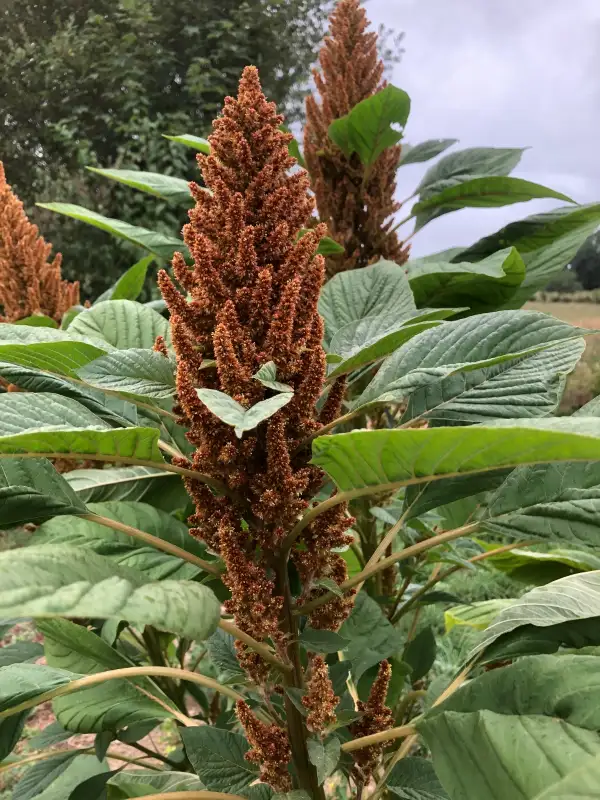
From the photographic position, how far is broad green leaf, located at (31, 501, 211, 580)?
59 centimetres

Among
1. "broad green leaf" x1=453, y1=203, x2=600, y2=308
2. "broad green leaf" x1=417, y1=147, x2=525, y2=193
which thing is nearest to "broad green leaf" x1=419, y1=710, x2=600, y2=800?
"broad green leaf" x1=453, y1=203, x2=600, y2=308

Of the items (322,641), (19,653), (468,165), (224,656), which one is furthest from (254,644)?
(468,165)

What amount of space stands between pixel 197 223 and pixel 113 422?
8.5 inches

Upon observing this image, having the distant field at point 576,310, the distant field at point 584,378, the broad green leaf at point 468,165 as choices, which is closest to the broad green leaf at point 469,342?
the broad green leaf at point 468,165

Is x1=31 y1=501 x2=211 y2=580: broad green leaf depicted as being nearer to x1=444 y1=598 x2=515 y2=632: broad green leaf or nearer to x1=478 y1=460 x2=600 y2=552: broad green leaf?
x1=478 y1=460 x2=600 y2=552: broad green leaf

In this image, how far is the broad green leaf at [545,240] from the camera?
2.98ft

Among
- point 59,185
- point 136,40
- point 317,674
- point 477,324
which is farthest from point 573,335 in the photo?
point 136,40

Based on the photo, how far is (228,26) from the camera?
5.73m

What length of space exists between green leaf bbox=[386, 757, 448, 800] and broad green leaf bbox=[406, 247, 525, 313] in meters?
0.55

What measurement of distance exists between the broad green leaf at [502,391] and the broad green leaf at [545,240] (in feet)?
1.58

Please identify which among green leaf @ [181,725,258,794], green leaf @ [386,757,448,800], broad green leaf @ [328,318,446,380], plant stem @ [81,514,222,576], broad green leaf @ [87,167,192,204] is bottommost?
green leaf @ [386,757,448,800]

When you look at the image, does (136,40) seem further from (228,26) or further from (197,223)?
(197,223)

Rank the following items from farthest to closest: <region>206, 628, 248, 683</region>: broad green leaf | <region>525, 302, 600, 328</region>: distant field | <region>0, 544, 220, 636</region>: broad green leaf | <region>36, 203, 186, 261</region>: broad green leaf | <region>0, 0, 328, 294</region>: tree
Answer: <region>0, 0, 328, 294</region>: tree, <region>525, 302, 600, 328</region>: distant field, <region>36, 203, 186, 261</region>: broad green leaf, <region>206, 628, 248, 683</region>: broad green leaf, <region>0, 544, 220, 636</region>: broad green leaf

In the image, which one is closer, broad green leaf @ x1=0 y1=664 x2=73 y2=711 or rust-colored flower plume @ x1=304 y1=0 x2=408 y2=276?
broad green leaf @ x1=0 y1=664 x2=73 y2=711
